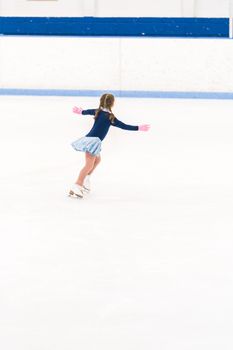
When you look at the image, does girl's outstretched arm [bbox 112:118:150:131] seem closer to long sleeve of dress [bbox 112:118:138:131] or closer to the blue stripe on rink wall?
long sleeve of dress [bbox 112:118:138:131]

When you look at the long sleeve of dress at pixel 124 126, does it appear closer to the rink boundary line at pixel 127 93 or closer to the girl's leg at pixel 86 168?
the girl's leg at pixel 86 168

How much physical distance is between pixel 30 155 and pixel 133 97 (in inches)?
295

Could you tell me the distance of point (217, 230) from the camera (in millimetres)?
4043

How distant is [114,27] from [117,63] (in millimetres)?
1813

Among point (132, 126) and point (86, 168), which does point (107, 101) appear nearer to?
point (132, 126)

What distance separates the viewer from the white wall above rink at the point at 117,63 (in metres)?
13.9

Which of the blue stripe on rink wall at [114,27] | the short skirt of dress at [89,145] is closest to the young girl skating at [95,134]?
the short skirt of dress at [89,145]

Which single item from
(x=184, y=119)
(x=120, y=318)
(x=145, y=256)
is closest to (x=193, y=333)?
(x=120, y=318)

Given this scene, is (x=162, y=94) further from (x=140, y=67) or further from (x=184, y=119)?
(x=184, y=119)

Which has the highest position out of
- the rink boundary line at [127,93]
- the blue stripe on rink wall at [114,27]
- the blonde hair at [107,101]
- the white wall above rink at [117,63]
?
the blonde hair at [107,101]
